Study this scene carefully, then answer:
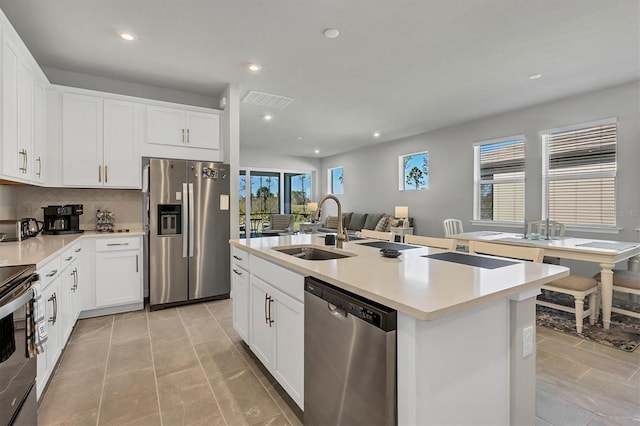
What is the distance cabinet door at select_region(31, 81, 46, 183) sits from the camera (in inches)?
108

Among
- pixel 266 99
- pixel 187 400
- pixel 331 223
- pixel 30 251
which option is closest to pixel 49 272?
pixel 30 251

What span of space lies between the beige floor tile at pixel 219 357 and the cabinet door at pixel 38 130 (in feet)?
6.98

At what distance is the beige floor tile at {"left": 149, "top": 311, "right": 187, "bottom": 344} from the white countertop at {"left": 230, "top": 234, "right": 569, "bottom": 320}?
5.24 ft

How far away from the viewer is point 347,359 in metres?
1.27

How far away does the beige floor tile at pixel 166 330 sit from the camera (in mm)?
2799

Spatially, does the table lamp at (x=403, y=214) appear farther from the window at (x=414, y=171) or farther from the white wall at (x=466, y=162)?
the window at (x=414, y=171)

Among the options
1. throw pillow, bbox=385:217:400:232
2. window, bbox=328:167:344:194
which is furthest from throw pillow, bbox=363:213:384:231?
window, bbox=328:167:344:194

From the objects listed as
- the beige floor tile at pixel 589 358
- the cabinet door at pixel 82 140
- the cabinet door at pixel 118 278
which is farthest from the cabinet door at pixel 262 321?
the cabinet door at pixel 82 140

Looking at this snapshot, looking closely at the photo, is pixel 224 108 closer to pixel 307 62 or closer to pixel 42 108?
pixel 307 62

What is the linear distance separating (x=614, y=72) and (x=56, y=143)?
6.15 metres

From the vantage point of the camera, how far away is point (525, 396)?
1.41 meters

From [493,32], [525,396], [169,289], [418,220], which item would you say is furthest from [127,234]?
[418,220]

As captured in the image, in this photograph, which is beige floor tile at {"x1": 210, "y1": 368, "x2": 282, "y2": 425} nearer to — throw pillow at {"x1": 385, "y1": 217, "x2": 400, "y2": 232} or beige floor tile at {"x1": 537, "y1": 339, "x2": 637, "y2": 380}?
beige floor tile at {"x1": 537, "y1": 339, "x2": 637, "y2": 380}

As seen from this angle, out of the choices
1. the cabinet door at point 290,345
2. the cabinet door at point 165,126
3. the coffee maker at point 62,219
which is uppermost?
the cabinet door at point 165,126
